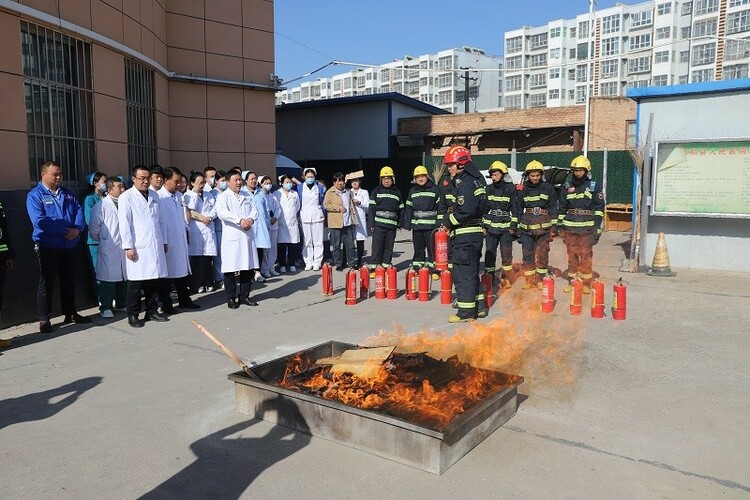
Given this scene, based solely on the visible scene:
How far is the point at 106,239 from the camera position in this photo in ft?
27.6

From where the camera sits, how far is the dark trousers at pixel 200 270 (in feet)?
34.2

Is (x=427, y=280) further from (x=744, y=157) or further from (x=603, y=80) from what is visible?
(x=603, y=80)

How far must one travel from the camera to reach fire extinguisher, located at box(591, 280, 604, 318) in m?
8.19

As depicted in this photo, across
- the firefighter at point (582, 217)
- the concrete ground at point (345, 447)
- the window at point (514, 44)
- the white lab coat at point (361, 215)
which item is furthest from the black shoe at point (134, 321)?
the window at point (514, 44)

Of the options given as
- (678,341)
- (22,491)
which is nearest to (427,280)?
(678,341)

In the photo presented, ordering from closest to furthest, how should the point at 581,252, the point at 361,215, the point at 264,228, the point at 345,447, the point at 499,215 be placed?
the point at 345,447 → the point at 581,252 → the point at 499,215 → the point at 264,228 → the point at 361,215

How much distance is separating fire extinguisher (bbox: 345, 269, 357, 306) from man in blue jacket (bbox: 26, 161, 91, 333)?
3.86 meters

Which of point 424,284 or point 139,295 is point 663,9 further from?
point 139,295

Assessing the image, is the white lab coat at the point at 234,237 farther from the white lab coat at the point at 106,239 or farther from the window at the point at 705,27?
the window at the point at 705,27

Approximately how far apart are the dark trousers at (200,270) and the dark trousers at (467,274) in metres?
4.73

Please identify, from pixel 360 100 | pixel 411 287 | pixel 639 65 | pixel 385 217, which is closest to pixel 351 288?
pixel 411 287

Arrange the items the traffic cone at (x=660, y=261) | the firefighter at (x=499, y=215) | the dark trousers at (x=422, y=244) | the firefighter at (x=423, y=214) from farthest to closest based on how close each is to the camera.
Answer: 1. the traffic cone at (x=660, y=261)
2. the dark trousers at (x=422, y=244)
3. the firefighter at (x=423, y=214)
4. the firefighter at (x=499, y=215)

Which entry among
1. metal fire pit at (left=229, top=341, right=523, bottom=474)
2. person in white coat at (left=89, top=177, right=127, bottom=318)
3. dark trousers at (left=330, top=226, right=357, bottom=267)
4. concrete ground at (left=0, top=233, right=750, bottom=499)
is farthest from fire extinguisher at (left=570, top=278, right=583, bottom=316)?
person in white coat at (left=89, top=177, right=127, bottom=318)

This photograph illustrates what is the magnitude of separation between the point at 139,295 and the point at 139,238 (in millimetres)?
799
